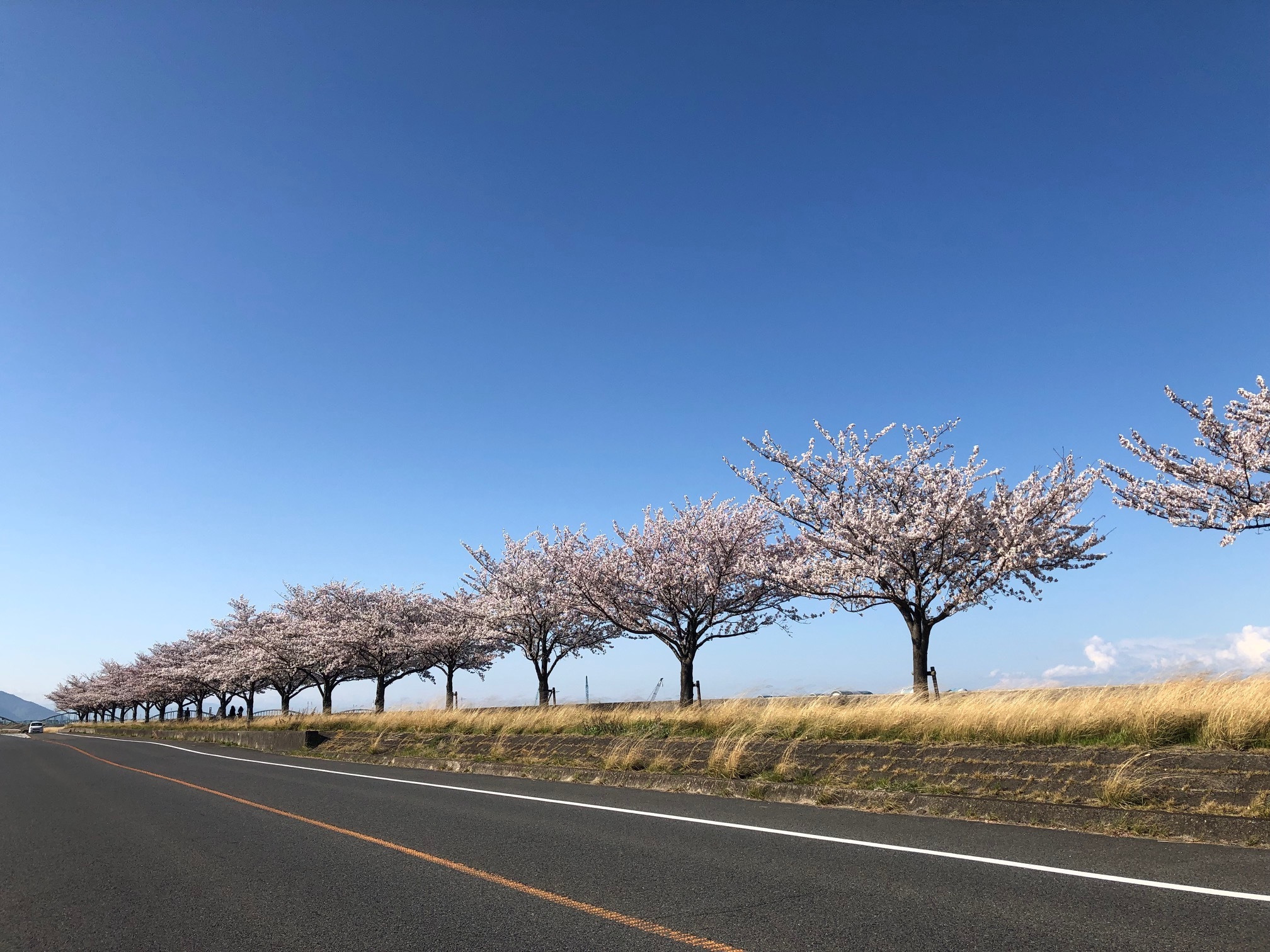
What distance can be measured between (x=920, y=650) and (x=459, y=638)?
2851 centimetres

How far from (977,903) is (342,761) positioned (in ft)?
66.8

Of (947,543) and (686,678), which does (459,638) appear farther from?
(947,543)

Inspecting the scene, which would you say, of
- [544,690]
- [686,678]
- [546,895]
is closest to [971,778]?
[546,895]

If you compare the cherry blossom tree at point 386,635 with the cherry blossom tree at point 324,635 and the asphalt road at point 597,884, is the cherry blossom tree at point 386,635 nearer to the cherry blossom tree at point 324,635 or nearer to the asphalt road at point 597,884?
the cherry blossom tree at point 324,635

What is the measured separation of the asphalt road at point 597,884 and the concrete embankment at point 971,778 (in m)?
0.41

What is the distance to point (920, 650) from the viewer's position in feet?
65.8

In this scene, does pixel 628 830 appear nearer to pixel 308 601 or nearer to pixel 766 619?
pixel 766 619

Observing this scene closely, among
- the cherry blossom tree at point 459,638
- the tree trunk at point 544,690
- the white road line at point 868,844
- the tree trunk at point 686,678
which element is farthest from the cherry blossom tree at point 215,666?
the white road line at point 868,844

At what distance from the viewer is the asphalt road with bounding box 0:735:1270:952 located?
16.4 ft

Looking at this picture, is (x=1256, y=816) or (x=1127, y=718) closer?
(x=1256, y=816)

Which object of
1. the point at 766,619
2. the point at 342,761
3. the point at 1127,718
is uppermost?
the point at 766,619

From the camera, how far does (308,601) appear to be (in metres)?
57.0

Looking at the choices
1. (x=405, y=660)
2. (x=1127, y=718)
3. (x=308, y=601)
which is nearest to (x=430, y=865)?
(x=1127, y=718)

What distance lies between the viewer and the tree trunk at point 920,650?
19656 millimetres
